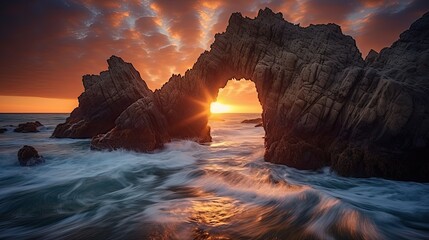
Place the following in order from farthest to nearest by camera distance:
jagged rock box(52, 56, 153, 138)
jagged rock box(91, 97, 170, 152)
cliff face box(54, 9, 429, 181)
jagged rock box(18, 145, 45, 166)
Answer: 1. jagged rock box(52, 56, 153, 138)
2. jagged rock box(91, 97, 170, 152)
3. jagged rock box(18, 145, 45, 166)
4. cliff face box(54, 9, 429, 181)

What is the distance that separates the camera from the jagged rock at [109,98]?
25203 mm

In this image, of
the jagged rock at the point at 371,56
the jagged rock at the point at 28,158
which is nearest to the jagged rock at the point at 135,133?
the jagged rock at the point at 28,158

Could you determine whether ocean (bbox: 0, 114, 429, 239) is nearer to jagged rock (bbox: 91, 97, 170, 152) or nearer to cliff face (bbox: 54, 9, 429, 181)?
cliff face (bbox: 54, 9, 429, 181)

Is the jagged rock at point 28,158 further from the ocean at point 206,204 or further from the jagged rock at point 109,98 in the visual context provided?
the jagged rock at point 109,98

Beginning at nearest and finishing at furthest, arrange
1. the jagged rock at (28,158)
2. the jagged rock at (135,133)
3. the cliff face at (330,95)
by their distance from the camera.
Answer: the cliff face at (330,95), the jagged rock at (28,158), the jagged rock at (135,133)

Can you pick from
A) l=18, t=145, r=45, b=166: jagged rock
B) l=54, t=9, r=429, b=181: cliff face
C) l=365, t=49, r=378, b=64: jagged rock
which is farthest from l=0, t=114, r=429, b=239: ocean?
l=365, t=49, r=378, b=64: jagged rock

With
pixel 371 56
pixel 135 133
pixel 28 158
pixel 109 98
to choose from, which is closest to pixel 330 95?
pixel 371 56

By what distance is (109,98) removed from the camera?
2555 cm

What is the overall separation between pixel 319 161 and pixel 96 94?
78.2ft

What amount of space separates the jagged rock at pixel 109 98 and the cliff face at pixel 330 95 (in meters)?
6.72

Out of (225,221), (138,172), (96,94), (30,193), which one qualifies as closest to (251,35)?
(138,172)

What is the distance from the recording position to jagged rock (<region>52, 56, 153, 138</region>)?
25.2 metres

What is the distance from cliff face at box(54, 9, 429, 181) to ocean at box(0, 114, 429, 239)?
1.18 metres

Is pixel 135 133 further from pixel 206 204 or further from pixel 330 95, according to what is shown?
pixel 330 95
